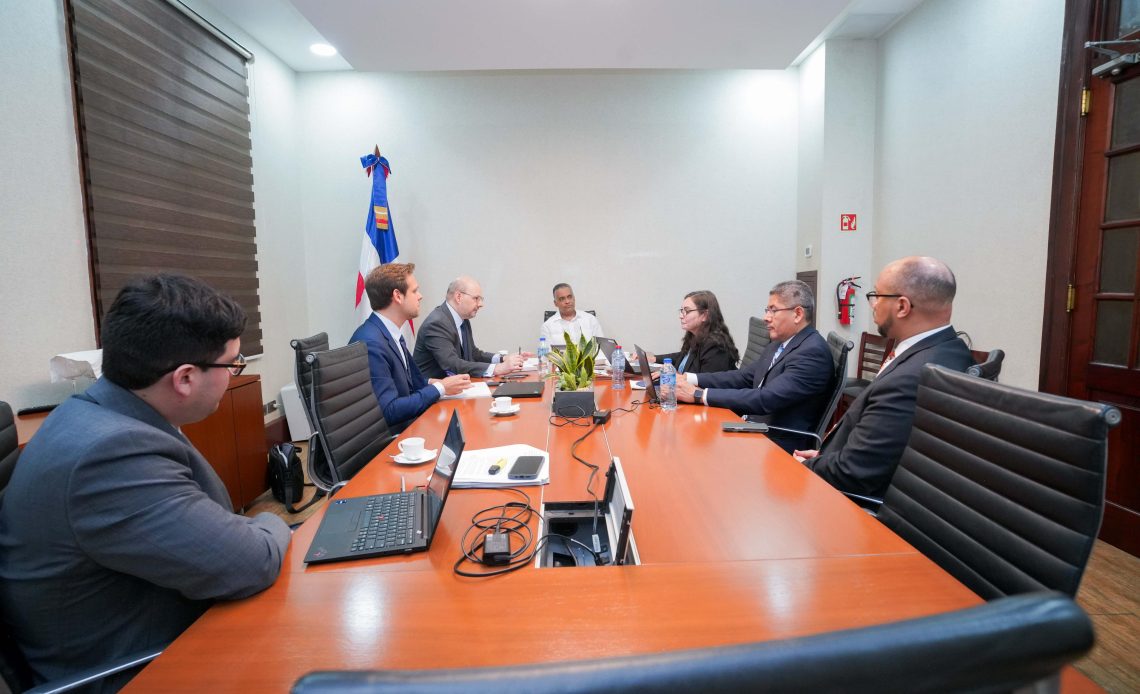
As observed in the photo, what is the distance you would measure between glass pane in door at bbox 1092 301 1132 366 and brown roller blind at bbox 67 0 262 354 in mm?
4836

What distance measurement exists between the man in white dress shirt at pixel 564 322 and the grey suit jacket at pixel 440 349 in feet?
3.40

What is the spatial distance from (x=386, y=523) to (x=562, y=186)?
436cm

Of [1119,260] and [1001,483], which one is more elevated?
[1119,260]

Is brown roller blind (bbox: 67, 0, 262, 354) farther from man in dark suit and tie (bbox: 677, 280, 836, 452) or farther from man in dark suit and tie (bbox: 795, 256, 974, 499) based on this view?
man in dark suit and tie (bbox: 795, 256, 974, 499)

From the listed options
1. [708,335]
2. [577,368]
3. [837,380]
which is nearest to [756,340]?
[708,335]

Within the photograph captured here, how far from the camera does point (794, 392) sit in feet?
8.37

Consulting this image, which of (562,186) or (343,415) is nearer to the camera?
(343,415)

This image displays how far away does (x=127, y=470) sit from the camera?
927mm

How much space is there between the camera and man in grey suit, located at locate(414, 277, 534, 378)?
11.9ft

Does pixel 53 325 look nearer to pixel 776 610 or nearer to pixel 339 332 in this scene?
pixel 339 332

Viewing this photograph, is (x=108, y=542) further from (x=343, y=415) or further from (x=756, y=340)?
(x=756, y=340)

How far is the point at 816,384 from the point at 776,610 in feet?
5.89

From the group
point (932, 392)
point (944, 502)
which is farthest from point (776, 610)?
point (932, 392)

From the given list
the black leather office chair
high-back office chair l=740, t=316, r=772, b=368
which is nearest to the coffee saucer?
the black leather office chair
